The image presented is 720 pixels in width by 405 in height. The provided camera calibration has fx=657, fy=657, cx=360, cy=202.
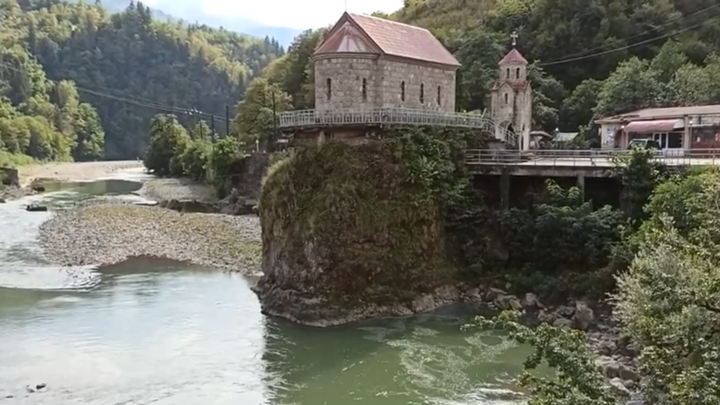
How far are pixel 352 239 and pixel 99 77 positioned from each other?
153m

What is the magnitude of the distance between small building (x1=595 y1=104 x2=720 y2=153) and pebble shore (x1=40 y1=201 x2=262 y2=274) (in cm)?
2234

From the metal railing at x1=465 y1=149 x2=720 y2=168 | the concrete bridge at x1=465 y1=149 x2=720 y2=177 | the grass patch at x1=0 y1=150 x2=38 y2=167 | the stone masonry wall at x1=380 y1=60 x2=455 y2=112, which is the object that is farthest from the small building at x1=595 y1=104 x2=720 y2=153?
the grass patch at x1=0 y1=150 x2=38 y2=167

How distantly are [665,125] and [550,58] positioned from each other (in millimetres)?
21892

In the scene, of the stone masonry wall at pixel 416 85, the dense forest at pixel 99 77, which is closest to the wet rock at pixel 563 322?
the stone masonry wall at pixel 416 85

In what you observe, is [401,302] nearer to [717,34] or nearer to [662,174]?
[662,174]

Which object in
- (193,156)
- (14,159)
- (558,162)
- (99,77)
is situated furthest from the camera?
(99,77)

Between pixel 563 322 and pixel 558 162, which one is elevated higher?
pixel 558 162

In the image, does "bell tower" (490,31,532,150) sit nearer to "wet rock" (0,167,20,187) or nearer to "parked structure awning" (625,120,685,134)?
"parked structure awning" (625,120,685,134)

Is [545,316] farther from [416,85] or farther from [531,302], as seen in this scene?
[416,85]

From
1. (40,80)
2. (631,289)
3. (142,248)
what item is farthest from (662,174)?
(40,80)

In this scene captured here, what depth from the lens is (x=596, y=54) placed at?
54.0 m

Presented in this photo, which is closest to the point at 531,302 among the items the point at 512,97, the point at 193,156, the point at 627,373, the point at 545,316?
the point at 545,316

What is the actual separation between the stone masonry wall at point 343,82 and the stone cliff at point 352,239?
267cm

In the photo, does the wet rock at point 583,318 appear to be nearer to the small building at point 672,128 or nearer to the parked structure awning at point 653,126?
the small building at point 672,128
